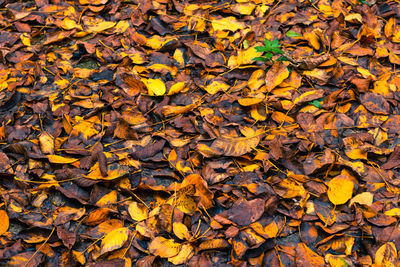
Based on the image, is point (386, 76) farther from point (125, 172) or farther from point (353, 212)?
point (125, 172)

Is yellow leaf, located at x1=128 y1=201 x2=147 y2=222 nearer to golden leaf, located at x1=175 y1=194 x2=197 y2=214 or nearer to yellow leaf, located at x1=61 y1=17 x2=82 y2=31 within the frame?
golden leaf, located at x1=175 y1=194 x2=197 y2=214

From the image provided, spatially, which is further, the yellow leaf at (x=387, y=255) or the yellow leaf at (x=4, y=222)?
the yellow leaf at (x=4, y=222)

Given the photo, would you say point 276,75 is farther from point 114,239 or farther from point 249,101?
point 114,239

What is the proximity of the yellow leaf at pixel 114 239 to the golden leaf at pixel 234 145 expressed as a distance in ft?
1.87

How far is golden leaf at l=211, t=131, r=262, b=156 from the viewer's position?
183cm

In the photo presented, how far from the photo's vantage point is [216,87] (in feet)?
7.14

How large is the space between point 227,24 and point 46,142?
1399 mm

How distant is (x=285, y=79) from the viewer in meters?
2.19

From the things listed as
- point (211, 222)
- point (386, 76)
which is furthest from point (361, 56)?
point (211, 222)

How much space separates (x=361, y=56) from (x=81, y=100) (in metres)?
1.73

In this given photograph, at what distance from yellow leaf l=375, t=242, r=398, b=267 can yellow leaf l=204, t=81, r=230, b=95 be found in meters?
1.14

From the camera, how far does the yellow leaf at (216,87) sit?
2.16m

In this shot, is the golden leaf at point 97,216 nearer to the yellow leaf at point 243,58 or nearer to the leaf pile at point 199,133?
the leaf pile at point 199,133

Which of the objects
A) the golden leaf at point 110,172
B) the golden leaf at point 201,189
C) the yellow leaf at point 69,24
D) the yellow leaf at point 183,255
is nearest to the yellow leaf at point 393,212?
the golden leaf at point 201,189
